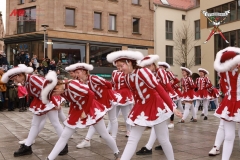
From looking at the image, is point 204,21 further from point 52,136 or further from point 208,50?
point 52,136

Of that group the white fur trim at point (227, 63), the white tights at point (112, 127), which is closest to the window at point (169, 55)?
the white tights at point (112, 127)

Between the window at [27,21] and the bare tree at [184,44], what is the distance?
1755 cm

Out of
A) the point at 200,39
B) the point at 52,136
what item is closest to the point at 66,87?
the point at 52,136

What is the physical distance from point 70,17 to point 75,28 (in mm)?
1260

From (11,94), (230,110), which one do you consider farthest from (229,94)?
(11,94)

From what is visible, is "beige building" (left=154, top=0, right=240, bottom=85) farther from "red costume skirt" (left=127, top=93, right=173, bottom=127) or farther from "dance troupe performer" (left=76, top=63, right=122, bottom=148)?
"red costume skirt" (left=127, top=93, right=173, bottom=127)

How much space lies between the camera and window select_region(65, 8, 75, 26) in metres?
31.2

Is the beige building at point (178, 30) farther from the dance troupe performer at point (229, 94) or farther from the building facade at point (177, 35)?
the dance troupe performer at point (229, 94)

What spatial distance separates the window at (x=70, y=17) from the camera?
31.2 meters

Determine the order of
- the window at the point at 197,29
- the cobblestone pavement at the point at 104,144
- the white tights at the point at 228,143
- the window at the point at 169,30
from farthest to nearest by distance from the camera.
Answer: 1. the window at the point at 169,30
2. the window at the point at 197,29
3. the cobblestone pavement at the point at 104,144
4. the white tights at the point at 228,143

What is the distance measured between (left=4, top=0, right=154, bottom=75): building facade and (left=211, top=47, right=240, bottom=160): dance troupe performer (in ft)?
83.7

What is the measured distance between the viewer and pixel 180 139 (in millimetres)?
8242

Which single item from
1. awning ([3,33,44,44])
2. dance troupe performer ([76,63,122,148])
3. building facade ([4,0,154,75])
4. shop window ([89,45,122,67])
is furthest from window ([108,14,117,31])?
dance troupe performer ([76,63,122,148])

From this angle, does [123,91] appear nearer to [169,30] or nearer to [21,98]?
[21,98]
